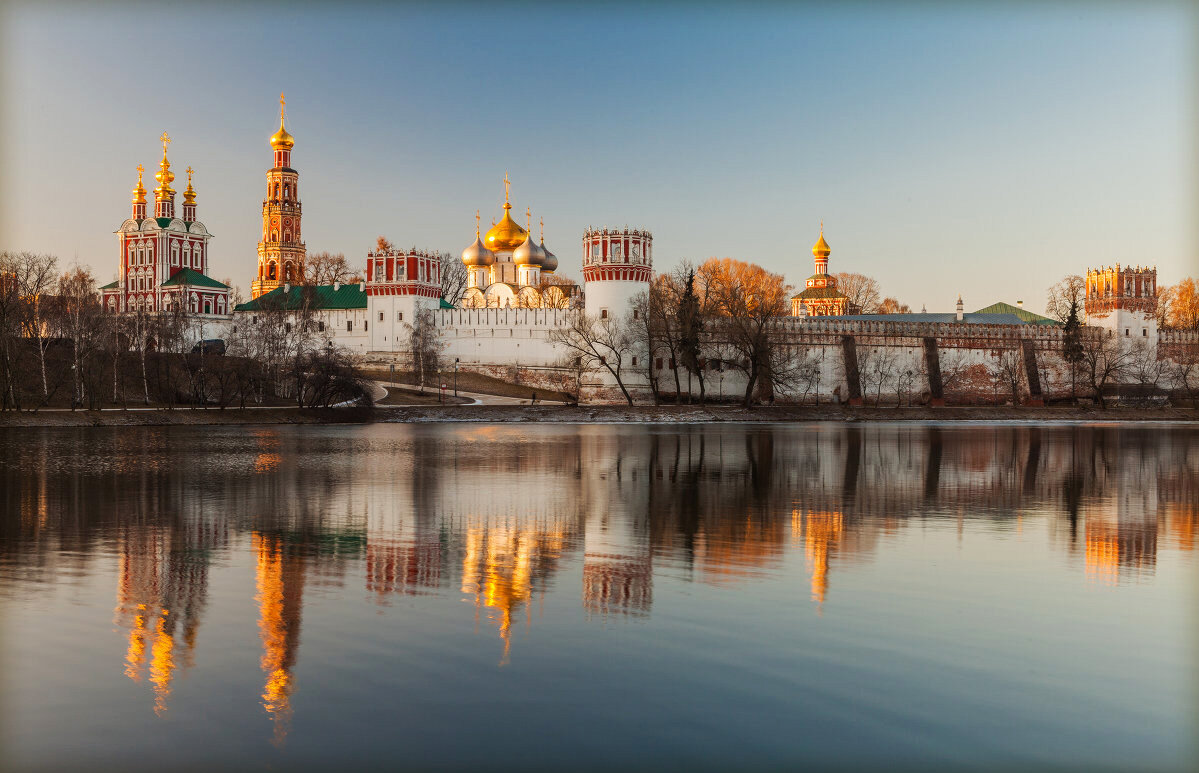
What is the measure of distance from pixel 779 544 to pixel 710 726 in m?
5.89

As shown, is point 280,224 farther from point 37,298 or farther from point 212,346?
point 37,298

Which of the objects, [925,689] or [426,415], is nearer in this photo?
[925,689]

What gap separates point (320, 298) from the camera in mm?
63906

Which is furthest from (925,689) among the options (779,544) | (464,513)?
(464,513)

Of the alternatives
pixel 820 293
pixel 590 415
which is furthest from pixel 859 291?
pixel 590 415

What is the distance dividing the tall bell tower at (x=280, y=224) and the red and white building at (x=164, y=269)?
28.0ft

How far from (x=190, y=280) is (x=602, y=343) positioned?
93.6 ft

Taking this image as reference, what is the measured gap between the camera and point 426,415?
1789 inches

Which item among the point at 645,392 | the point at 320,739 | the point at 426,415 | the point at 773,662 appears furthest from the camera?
the point at 645,392

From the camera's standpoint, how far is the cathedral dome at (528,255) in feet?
231

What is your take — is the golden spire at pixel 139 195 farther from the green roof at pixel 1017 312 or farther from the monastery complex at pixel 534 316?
the green roof at pixel 1017 312

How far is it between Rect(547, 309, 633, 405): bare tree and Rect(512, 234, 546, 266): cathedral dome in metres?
15.3

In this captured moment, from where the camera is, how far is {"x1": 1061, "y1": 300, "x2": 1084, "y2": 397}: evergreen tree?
58.7 m

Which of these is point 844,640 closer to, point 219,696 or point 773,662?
point 773,662
